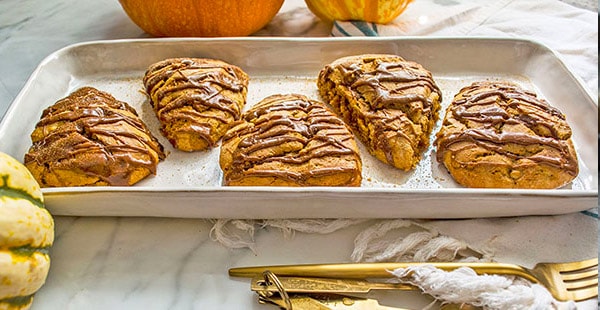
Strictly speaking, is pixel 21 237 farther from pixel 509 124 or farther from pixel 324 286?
pixel 509 124

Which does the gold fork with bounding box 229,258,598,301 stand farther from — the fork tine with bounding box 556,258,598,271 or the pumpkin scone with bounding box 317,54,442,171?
the pumpkin scone with bounding box 317,54,442,171

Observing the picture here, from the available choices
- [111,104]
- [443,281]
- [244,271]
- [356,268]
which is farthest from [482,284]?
[111,104]

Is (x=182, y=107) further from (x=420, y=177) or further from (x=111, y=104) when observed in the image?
(x=420, y=177)

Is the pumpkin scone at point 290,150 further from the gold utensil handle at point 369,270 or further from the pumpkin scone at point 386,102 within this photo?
the gold utensil handle at point 369,270

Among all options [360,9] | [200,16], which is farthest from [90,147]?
[360,9]

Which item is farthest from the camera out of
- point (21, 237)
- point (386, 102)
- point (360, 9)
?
point (360, 9)

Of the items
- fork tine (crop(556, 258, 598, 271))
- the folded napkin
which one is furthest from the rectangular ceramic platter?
fork tine (crop(556, 258, 598, 271))
